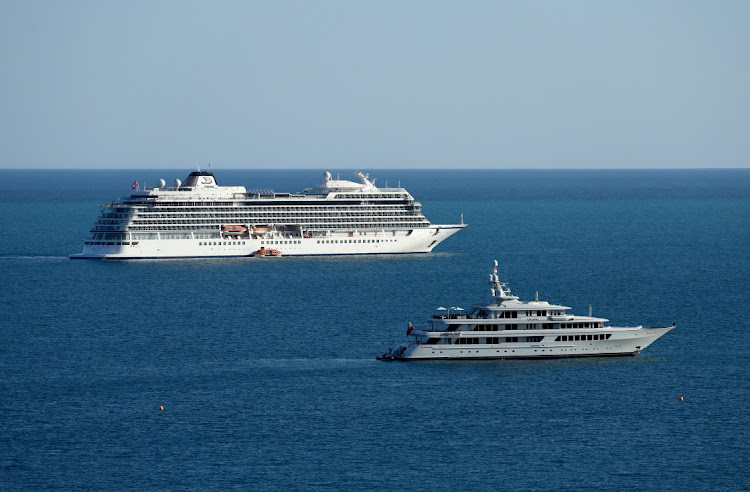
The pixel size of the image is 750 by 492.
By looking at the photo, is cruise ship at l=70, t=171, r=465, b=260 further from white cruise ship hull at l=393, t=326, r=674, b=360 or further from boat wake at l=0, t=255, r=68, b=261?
white cruise ship hull at l=393, t=326, r=674, b=360

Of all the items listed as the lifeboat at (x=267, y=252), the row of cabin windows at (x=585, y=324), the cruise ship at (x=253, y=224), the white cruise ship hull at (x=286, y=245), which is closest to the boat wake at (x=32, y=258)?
the white cruise ship hull at (x=286, y=245)

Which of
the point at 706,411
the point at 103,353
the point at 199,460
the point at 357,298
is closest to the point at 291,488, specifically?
the point at 199,460

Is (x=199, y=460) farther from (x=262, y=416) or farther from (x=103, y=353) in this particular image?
(x=103, y=353)

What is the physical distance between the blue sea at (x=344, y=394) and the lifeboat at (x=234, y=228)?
30.7 metres

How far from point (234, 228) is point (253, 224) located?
246 centimetres

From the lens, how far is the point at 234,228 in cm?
16112

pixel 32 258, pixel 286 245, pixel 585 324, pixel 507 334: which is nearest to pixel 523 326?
pixel 507 334

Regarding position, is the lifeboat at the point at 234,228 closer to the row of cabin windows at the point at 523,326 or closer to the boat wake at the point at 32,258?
the boat wake at the point at 32,258

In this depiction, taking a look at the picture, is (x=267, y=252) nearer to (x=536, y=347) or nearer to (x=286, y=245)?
(x=286, y=245)

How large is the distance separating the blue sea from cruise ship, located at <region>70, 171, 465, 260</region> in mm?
26924

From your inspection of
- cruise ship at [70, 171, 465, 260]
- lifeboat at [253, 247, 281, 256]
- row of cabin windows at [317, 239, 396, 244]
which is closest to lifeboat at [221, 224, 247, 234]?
cruise ship at [70, 171, 465, 260]

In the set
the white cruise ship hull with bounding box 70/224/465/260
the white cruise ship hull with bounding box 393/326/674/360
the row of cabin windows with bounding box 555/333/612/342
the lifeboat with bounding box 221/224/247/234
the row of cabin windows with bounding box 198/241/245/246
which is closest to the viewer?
the white cruise ship hull with bounding box 393/326/674/360

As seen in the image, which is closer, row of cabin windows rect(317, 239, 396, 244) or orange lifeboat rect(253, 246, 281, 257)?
orange lifeboat rect(253, 246, 281, 257)

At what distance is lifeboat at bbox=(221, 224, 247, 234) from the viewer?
160500 mm
